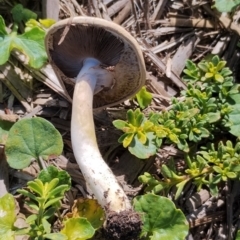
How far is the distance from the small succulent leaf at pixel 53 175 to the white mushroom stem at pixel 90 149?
0.08 metres

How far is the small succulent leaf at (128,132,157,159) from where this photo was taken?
2641mm

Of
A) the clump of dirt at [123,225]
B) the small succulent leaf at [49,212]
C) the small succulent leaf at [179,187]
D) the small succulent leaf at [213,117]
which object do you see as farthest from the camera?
the small succulent leaf at [213,117]

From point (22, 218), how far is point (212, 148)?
971 millimetres

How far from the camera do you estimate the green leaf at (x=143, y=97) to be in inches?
111

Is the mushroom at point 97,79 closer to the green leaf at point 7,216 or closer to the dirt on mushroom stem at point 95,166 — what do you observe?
the dirt on mushroom stem at point 95,166

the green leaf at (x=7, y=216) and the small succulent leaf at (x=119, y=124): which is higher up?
the small succulent leaf at (x=119, y=124)

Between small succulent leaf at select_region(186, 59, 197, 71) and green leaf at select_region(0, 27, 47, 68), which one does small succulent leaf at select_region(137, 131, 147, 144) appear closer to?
small succulent leaf at select_region(186, 59, 197, 71)

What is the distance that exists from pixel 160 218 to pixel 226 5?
1.18 meters

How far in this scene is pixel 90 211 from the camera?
257 centimetres

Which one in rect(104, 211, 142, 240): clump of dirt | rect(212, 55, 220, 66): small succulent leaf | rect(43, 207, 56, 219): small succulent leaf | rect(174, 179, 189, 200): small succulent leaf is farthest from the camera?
rect(212, 55, 220, 66): small succulent leaf

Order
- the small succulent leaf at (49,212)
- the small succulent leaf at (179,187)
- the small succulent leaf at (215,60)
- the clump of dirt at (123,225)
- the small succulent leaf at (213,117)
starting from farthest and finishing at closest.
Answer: the small succulent leaf at (215,60) < the small succulent leaf at (213,117) < the small succulent leaf at (179,187) < the small succulent leaf at (49,212) < the clump of dirt at (123,225)

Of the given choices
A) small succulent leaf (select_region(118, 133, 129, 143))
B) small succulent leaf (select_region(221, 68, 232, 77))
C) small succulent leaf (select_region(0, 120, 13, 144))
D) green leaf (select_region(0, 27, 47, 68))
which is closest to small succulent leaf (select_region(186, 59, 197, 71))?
small succulent leaf (select_region(221, 68, 232, 77))

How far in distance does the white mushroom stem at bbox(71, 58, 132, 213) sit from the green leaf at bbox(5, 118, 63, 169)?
0.10m

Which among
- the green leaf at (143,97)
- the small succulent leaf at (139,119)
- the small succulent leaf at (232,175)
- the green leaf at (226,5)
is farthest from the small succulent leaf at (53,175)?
the green leaf at (226,5)
